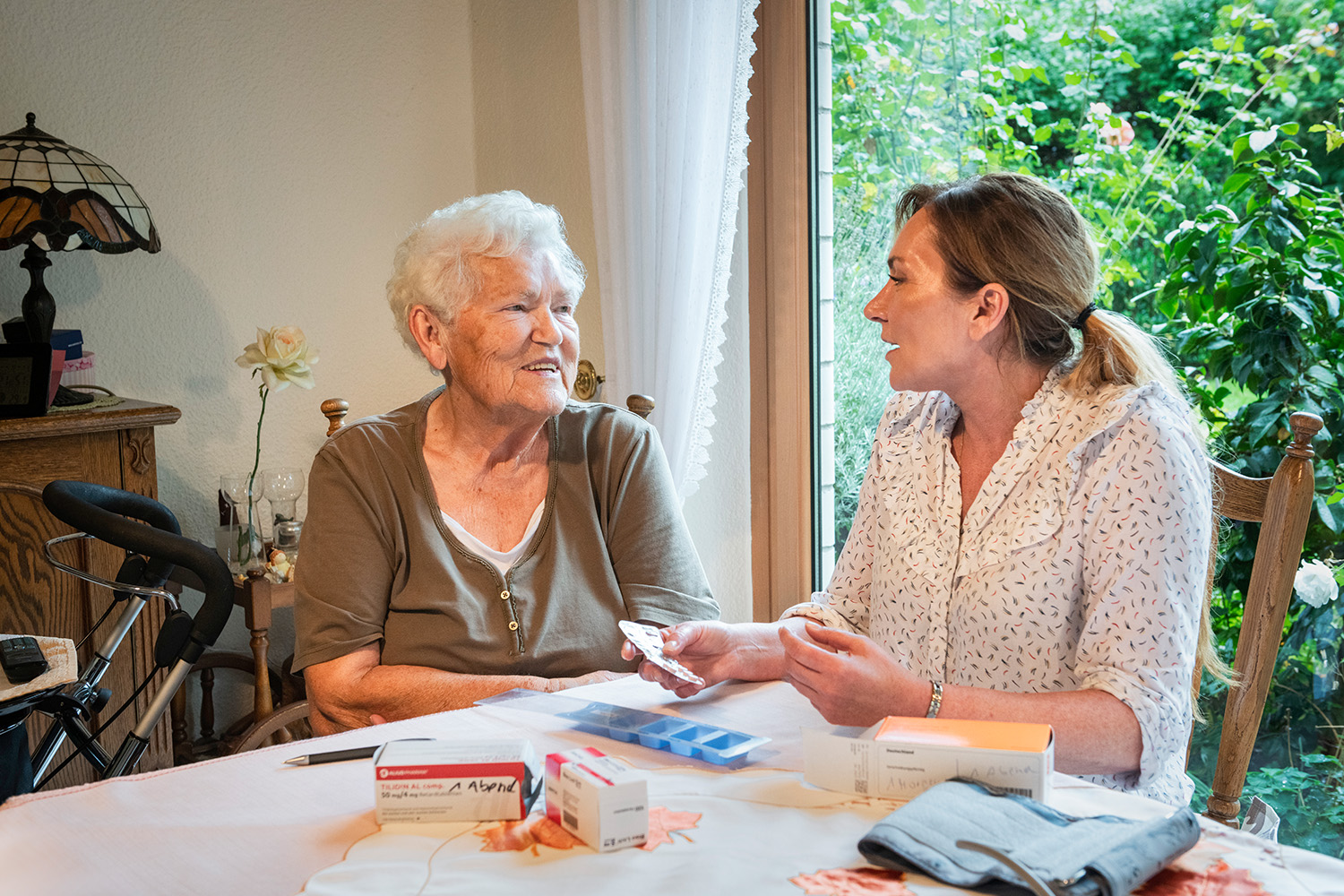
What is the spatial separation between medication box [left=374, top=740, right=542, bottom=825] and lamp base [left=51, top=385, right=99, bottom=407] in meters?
1.78

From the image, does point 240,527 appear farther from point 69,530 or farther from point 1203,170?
point 1203,170

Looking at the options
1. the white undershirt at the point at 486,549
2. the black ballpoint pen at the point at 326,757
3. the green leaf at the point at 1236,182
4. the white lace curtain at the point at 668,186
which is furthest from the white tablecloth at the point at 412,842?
the white lace curtain at the point at 668,186

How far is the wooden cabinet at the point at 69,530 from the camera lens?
221cm

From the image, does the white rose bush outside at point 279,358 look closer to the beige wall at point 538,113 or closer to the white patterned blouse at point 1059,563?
the beige wall at point 538,113

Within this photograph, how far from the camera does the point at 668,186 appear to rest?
252cm

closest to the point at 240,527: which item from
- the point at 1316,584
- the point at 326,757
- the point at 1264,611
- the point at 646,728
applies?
the point at 326,757

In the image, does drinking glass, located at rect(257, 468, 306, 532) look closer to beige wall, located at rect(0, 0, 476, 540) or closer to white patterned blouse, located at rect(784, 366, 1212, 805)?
beige wall, located at rect(0, 0, 476, 540)

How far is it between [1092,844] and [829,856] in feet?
0.63

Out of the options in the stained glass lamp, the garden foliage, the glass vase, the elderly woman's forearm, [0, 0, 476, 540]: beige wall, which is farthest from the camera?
[0, 0, 476, 540]: beige wall

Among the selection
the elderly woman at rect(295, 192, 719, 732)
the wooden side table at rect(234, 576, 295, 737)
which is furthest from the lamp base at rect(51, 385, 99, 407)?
the elderly woman at rect(295, 192, 719, 732)

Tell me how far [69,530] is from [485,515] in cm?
109

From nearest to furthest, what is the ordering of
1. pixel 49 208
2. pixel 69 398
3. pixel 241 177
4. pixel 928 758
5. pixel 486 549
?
1. pixel 928 758
2. pixel 486 549
3. pixel 49 208
4. pixel 69 398
5. pixel 241 177

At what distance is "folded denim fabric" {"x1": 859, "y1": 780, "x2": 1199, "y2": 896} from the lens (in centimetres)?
76

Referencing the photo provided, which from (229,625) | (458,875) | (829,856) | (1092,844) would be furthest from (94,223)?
(1092,844)
